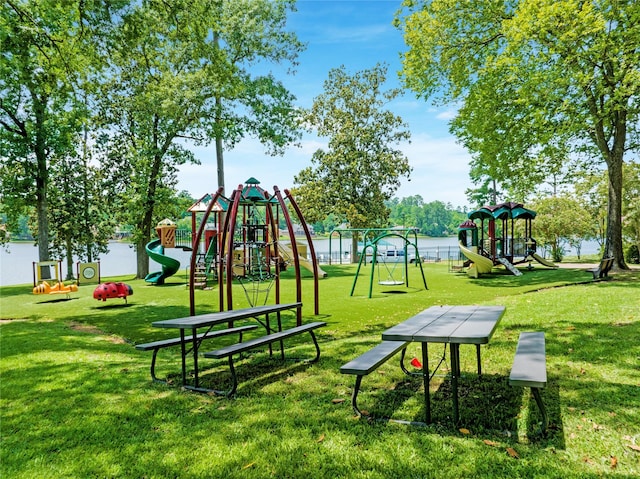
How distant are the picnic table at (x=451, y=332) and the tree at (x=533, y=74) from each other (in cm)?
1138

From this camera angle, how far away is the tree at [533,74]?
13023 millimetres

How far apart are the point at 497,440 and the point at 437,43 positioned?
17.4m

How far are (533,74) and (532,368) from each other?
529 inches

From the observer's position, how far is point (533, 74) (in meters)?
14.2

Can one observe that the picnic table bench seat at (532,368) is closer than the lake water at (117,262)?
Yes

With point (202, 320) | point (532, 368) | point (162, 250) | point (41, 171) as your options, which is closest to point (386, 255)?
point (162, 250)

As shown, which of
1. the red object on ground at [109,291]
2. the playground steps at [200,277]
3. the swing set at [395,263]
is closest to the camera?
the red object on ground at [109,291]

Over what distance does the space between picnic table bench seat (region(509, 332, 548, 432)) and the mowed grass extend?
0.38m

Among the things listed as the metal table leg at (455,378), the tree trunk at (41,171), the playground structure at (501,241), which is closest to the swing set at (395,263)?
the playground structure at (501,241)

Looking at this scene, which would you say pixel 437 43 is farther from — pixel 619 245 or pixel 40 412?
pixel 40 412

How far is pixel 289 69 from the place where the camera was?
83.8 feet

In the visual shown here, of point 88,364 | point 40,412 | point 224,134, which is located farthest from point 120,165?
point 40,412

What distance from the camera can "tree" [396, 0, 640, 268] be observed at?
42.7ft

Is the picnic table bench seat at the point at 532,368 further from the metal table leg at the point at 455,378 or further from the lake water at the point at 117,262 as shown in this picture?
the lake water at the point at 117,262
